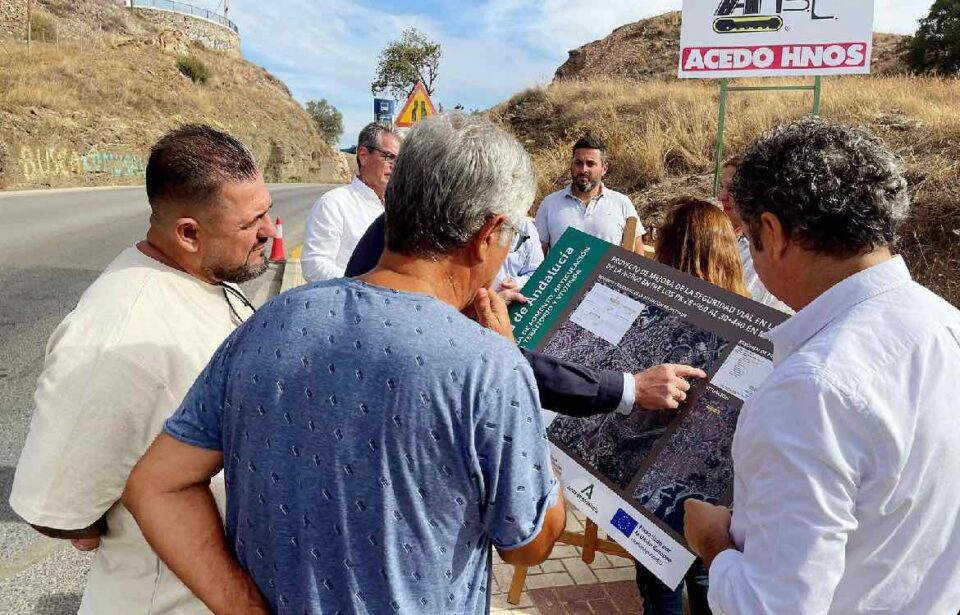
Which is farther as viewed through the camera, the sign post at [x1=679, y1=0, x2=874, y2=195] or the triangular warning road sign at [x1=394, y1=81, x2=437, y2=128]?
the triangular warning road sign at [x1=394, y1=81, x2=437, y2=128]

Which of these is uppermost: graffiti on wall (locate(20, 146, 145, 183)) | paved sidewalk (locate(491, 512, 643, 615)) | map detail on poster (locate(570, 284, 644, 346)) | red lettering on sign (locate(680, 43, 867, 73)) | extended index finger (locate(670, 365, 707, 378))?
red lettering on sign (locate(680, 43, 867, 73))

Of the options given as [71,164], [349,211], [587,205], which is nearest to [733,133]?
[587,205]

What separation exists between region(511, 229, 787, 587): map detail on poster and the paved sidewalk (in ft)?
3.67

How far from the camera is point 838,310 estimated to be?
128 cm

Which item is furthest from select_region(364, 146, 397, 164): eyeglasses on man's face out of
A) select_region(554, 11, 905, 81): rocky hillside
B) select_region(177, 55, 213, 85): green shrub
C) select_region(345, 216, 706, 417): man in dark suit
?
select_region(177, 55, 213, 85): green shrub

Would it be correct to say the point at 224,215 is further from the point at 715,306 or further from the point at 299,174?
the point at 299,174

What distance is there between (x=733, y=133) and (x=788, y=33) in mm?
3399

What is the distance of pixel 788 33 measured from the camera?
24.4 ft

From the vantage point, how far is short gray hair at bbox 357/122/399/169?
14.4 ft

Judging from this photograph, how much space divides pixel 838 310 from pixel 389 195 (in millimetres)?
899

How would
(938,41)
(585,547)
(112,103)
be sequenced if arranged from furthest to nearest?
1. (112,103)
2. (938,41)
3. (585,547)

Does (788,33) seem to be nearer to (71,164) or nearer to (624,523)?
(624,523)

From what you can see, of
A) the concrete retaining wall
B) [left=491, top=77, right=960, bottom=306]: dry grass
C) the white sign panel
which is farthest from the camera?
the concrete retaining wall

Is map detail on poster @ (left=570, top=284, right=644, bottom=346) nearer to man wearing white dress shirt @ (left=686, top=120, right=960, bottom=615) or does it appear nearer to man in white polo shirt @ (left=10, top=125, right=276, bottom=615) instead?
man wearing white dress shirt @ (left=686, top=120, right=960, bottom=615)
